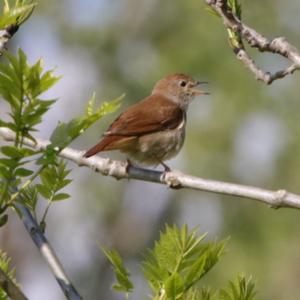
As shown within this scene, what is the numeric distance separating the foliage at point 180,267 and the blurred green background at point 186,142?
8.79m

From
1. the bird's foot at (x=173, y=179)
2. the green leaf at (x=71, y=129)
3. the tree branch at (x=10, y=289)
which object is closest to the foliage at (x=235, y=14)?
the bird's foot at (x=173, y=179)

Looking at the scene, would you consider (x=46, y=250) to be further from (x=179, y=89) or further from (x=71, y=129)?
(x=179, y=89)

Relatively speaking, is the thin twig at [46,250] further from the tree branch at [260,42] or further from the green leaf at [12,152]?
the tree branch at [260,42]

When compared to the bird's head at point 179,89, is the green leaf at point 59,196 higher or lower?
lower

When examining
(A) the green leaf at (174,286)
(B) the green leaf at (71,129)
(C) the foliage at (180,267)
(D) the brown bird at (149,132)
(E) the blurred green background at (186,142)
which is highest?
(E) the blurred green background at (186,142)

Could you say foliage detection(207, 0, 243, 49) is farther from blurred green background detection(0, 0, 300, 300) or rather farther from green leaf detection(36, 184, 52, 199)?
blurred green background detection(0, 0, 300, 300)

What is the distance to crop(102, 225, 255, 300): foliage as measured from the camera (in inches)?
82.1

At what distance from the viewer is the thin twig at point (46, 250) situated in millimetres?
2309

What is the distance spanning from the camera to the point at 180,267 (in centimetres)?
212

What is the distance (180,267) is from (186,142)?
10940 millimetres

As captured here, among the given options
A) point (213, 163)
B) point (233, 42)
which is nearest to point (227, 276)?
point (213, 163)

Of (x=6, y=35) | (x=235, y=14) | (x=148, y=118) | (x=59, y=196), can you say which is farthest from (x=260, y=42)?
(x=148, y=118)

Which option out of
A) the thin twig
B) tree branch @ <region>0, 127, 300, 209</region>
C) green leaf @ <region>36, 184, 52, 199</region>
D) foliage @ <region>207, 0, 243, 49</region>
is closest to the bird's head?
tree branch @ <region>0, 127, 300, 209</region>

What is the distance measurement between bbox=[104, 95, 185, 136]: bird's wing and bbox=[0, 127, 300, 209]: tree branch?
1.50 meters
